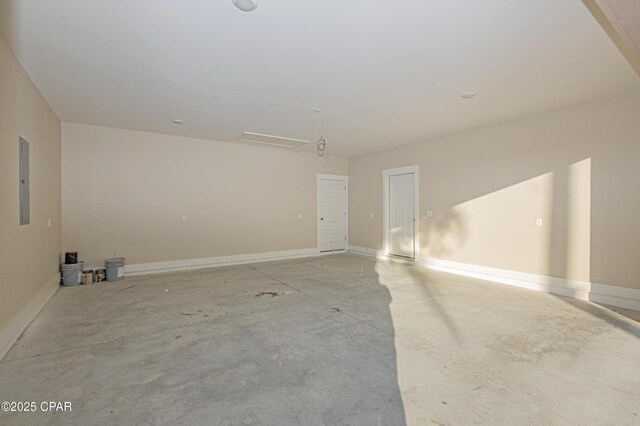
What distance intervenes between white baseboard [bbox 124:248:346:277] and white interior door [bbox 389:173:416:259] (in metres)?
1.96

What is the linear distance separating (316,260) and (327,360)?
4.78m

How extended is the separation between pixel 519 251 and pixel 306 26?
4.64 meters

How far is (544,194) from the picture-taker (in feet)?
15.4

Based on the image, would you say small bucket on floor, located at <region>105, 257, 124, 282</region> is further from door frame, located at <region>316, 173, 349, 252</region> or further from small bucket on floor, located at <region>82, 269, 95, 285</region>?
door frame, located at <region>316, 173, 349, 252</region>

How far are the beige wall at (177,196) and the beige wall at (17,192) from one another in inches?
24.2

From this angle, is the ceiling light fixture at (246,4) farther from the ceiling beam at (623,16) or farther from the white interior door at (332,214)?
the white interior door at (332,214)

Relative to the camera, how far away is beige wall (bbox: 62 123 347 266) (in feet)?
17.7

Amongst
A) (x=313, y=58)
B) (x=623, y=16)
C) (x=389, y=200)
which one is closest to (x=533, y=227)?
(x=389, y=200)

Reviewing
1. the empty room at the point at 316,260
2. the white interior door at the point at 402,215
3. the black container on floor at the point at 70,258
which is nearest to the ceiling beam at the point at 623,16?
the empty room at the point at 316,260

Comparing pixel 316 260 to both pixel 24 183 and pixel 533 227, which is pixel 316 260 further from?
pixel 24 183

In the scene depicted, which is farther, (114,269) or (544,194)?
(114,269)

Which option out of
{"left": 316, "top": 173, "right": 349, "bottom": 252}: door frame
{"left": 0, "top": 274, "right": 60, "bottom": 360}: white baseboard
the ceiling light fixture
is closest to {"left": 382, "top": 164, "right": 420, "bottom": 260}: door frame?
{"left": 316, "top": 173, "right": 349, "bottom": 252}: door frame

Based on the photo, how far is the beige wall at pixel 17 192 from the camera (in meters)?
2.78

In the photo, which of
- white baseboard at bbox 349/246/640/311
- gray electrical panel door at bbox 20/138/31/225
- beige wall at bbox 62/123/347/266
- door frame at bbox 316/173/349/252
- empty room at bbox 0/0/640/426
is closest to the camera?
empty room at bbox 0/0/640/426
